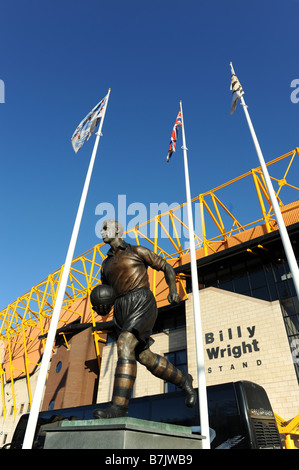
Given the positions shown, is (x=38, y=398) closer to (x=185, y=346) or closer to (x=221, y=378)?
(x=221, y=378)

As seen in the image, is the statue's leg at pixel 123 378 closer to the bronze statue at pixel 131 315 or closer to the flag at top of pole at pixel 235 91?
the bronze statue at pixel 131 315

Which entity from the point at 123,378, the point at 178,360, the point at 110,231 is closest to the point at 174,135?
the point at 110,231

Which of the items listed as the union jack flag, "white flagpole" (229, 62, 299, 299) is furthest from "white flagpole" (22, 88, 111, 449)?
"white flagpole" (229, 62, 299, 299)

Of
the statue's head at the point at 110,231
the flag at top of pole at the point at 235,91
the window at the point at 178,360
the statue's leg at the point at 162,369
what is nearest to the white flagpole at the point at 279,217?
the flag at top of pole at the point at 235,91

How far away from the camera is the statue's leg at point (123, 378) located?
287 cm

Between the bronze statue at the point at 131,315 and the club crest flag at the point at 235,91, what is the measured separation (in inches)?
247

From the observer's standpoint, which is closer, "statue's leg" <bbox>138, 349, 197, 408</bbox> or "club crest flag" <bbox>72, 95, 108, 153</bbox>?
"statue's leg" <bbox>138, 349, 197, 408</bbox>

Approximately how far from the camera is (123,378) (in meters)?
3.01

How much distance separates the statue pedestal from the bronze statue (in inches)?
11.1

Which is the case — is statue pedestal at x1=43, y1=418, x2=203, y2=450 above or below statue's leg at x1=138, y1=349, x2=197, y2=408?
below

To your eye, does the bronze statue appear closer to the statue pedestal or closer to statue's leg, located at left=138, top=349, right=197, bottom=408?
statue's leg, located at left=138, top=349, right=197, bottom=408

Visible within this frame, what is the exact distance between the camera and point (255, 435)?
5.71m

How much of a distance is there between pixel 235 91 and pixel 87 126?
4175 millimetres

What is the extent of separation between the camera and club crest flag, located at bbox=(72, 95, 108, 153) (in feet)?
29.2
